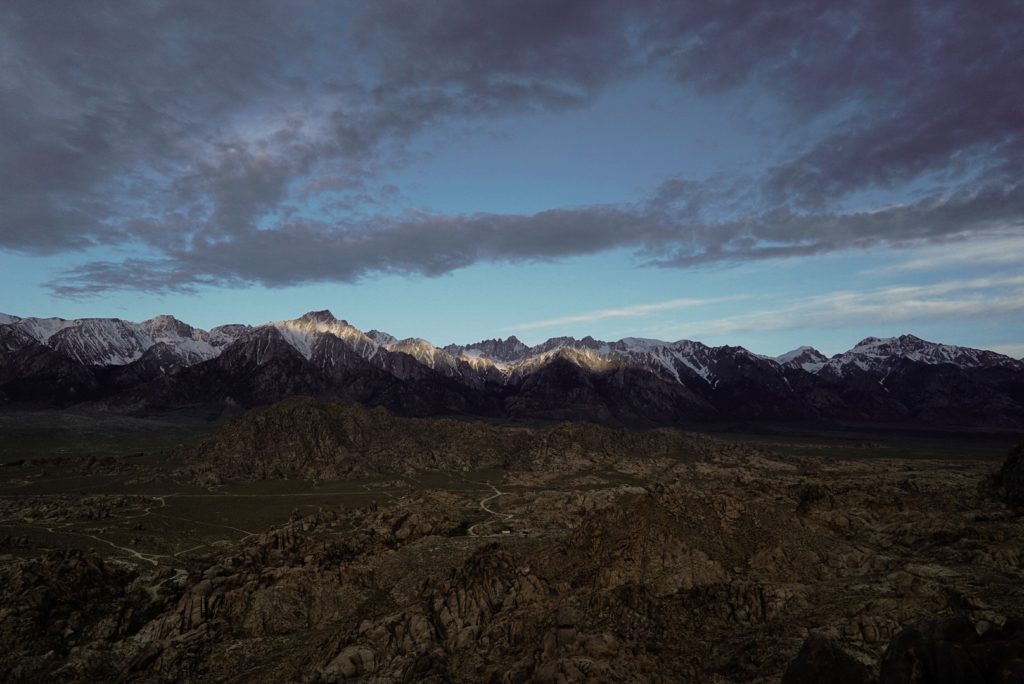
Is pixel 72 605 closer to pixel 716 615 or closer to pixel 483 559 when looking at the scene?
pixel 483 559

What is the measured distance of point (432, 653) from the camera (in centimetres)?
3142

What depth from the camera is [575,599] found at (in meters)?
35.5

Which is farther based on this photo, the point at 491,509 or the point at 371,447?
the point at 371,447

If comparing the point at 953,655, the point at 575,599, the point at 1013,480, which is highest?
the point at 953,655

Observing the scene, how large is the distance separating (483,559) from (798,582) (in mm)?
19614

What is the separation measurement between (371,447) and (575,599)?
449 feet

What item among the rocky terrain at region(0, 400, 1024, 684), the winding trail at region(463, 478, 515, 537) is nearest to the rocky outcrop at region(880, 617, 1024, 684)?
the rocky terrain at region(0, 400, 1024, 684)

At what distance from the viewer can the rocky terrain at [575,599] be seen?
86.0 ft

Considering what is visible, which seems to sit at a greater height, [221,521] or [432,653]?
[432,653]

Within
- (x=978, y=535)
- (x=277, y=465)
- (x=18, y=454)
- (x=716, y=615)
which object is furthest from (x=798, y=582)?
(x=18, y=454)

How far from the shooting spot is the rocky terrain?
86.0 feet

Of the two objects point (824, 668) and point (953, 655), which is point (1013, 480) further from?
point (953, 655)

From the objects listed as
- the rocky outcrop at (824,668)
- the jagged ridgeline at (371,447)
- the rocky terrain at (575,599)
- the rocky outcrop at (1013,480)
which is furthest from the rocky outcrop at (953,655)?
the jagged ridgeline at (371,447)

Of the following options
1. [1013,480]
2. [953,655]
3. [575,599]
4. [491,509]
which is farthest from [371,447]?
[953,655]
